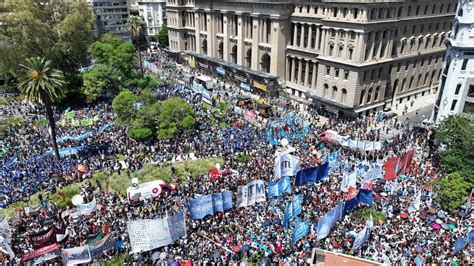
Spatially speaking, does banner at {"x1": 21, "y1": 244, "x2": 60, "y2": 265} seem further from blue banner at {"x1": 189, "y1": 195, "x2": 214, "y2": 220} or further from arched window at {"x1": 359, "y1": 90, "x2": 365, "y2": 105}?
arched window at {"x1": 359, "y1": 90, "x2": 365, "y2": 105}

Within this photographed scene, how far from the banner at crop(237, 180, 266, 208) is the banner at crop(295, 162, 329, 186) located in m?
4.19

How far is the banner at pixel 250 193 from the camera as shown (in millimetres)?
32344

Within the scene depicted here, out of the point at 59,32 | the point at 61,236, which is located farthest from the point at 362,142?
the point at 59,32

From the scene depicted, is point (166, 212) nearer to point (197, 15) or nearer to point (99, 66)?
point (99, 66)

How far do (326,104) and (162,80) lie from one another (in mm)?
36166

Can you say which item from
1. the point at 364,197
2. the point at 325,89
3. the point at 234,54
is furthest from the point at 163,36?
the point at 364,197

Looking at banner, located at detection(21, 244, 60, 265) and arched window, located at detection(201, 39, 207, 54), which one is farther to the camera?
arched window, located at detection(201, 39, 207, 54)

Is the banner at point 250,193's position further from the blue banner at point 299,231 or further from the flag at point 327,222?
the flag at point 327,222

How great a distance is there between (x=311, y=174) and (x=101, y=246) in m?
20.0

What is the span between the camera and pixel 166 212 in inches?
1335

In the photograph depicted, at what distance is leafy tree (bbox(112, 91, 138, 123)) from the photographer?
51438 millimetres

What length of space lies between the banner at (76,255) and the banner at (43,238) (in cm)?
206

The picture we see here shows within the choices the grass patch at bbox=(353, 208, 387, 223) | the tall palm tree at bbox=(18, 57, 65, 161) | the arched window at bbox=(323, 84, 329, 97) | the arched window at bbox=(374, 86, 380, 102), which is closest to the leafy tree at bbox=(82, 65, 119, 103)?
the tall palm tree at bbox=(18, 57, 65, 161)

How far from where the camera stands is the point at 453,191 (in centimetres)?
3397
